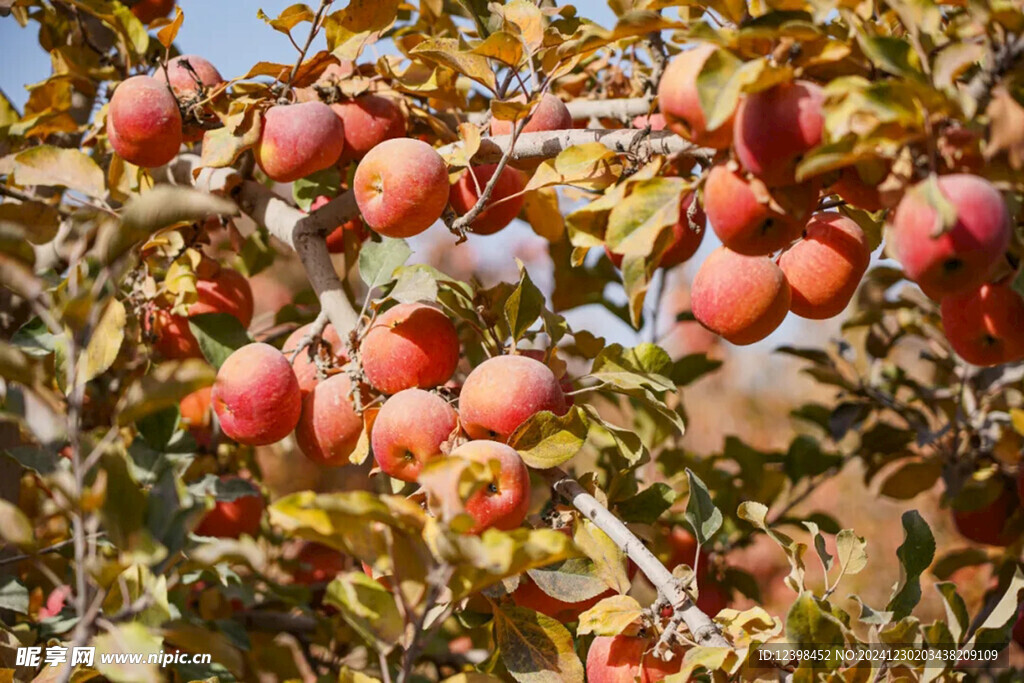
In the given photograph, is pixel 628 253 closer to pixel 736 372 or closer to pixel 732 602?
pixel 732 602

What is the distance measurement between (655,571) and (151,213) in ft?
2.11

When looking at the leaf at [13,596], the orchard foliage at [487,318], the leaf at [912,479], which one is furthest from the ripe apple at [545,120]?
the leaf at [912,479]

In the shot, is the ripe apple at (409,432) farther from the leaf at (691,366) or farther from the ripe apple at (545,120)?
the leaf at (691,366)

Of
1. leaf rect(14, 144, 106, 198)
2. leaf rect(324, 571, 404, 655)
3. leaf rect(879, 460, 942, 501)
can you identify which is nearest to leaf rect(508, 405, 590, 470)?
leaf rect(324, 571, 404, 655)

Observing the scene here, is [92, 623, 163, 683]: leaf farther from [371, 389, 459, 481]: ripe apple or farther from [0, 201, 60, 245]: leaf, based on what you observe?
[0, 201, 60, 245]: leaf

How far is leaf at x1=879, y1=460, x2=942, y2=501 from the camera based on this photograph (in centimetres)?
184

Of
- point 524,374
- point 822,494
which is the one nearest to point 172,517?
point 524,374

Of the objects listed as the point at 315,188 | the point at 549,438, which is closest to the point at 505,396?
the point at 549,438

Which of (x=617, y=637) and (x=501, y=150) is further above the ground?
(x=501, y=150)

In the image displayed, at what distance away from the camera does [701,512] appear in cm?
110

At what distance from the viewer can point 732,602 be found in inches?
69.7

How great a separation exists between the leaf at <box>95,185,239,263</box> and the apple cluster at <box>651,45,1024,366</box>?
0.44 metres

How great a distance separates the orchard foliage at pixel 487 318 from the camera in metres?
0.72

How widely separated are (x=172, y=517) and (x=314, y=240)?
2.12 ft
